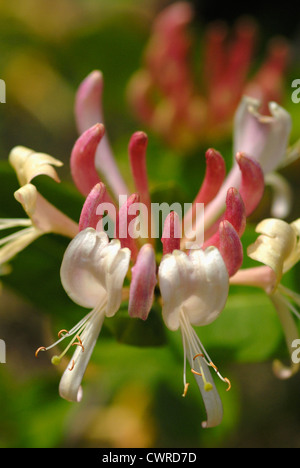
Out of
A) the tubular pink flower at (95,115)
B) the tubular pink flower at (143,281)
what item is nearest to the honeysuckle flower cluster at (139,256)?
the tubular pink flower at (143,281)

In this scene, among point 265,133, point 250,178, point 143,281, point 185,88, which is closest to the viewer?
point 143,281

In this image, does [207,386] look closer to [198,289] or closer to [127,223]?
[198,289]

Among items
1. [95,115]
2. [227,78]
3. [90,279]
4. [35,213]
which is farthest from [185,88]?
[90,279]

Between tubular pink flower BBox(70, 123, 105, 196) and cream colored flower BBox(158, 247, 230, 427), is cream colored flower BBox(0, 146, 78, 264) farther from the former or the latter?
cream colored flower BBox(158, 247, 230, 427)

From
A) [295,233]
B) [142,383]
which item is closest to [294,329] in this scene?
[295,233]

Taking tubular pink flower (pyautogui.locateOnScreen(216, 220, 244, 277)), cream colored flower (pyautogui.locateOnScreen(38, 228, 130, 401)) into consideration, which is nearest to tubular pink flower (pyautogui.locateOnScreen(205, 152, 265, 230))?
tubular pink flower (pyautogui.locateOnScreen(216, 220, 244, 277))

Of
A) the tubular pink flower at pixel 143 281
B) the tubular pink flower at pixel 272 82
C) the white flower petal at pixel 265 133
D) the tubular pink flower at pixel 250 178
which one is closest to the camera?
the tubular pink flower at pixel 143 281

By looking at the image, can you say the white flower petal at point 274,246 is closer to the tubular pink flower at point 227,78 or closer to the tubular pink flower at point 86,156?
the tubular pink flower at point 86,156
